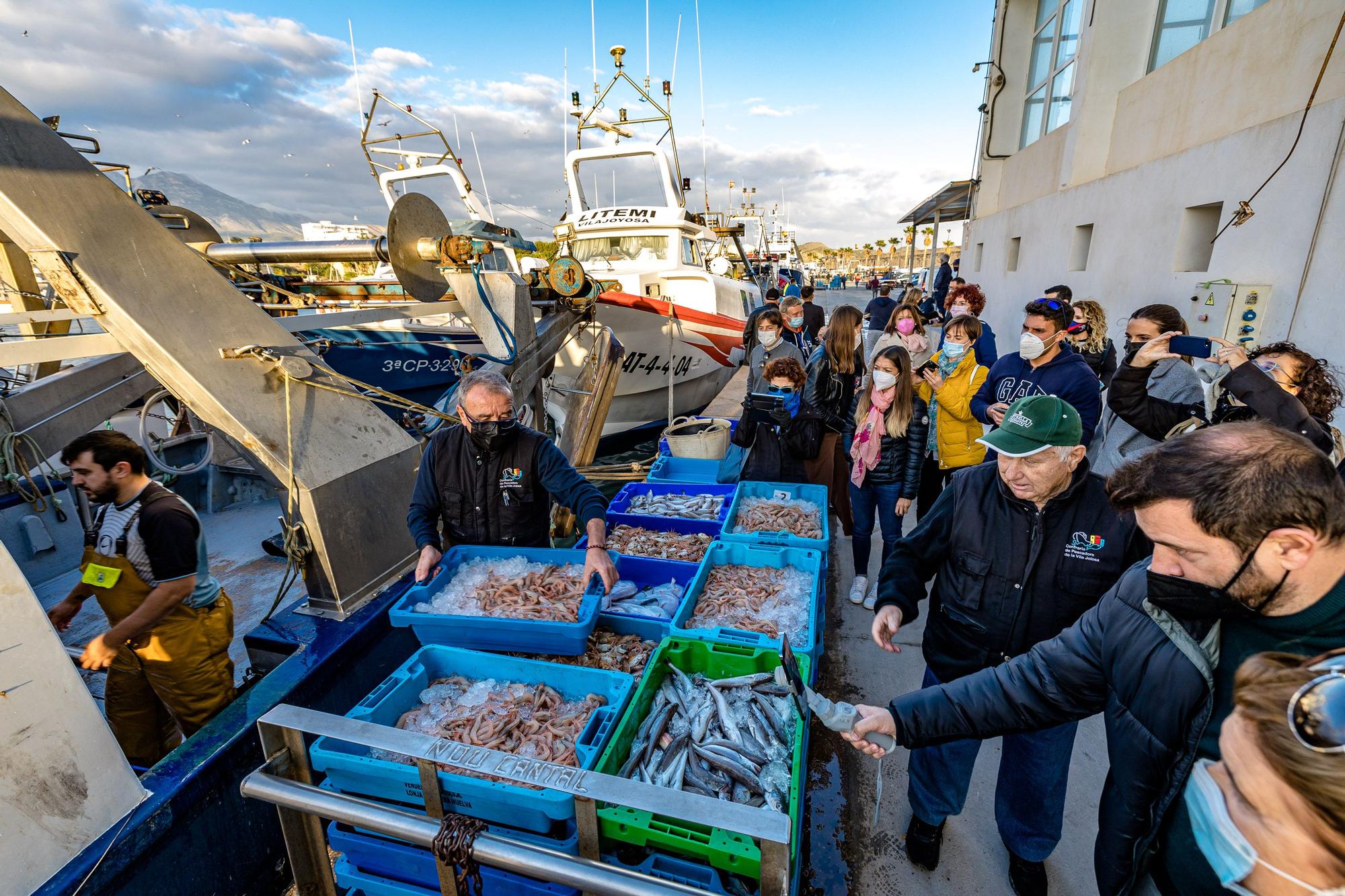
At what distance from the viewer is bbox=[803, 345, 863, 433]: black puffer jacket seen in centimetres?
475

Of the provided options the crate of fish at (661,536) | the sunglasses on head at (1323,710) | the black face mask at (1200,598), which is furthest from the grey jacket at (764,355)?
the sunglasses on head at (1323,710)

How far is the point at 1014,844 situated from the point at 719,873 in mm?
1610

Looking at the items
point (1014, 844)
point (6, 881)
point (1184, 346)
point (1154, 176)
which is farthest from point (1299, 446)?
point (1154, 176)

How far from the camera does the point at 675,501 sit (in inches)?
180

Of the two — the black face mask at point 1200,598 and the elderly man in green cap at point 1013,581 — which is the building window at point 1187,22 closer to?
the elderly man in green cap at point 1013,581

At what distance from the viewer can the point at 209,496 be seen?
20.3 feet

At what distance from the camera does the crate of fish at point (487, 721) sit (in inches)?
70.0

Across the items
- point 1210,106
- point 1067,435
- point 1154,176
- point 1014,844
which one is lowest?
point 1014,844

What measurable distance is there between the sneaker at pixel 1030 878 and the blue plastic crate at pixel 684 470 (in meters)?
3.41

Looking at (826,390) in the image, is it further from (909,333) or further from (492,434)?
(492,434)

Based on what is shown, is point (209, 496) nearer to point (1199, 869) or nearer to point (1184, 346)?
point (1199, 869)

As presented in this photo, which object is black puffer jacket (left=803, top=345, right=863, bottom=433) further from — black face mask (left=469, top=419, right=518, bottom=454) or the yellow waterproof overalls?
the yellow waterproof overalls

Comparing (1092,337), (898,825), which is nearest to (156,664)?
(898,825)

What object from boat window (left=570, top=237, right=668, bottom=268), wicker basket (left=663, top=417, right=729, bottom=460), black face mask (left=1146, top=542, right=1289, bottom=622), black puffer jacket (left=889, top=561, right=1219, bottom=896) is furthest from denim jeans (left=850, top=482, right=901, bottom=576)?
boat window (left=570, top=237, right=668, bottom=268)
